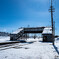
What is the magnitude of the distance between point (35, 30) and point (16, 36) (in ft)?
32.3

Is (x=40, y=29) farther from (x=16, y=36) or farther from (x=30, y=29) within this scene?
(x=16, y=36)

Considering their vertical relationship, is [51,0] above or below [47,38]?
above

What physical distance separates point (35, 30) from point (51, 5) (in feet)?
61.3

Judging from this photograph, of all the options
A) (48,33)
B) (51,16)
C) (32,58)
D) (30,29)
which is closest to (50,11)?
(51,16)

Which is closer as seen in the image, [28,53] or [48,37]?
[28,53]

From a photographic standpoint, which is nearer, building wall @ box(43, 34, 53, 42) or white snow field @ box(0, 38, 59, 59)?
white snow field @ box(0, 38, 59, 59)

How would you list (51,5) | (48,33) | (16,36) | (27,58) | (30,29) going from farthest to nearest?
(30,29) < (16,36) < (48,33) < (51,5) < (27,58)

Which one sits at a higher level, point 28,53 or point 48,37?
point 28,53

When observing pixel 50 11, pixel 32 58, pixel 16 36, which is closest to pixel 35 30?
pixel 16 36

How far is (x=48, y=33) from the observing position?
98.9 ft

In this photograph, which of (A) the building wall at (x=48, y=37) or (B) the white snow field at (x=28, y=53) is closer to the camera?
(B) the white snow field at (x=28, y=53)

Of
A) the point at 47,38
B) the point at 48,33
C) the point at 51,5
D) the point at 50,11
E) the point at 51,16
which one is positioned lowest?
the point at 47,38

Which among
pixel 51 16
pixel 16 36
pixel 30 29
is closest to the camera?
pixel 51 16

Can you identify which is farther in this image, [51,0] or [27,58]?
[51,0]
